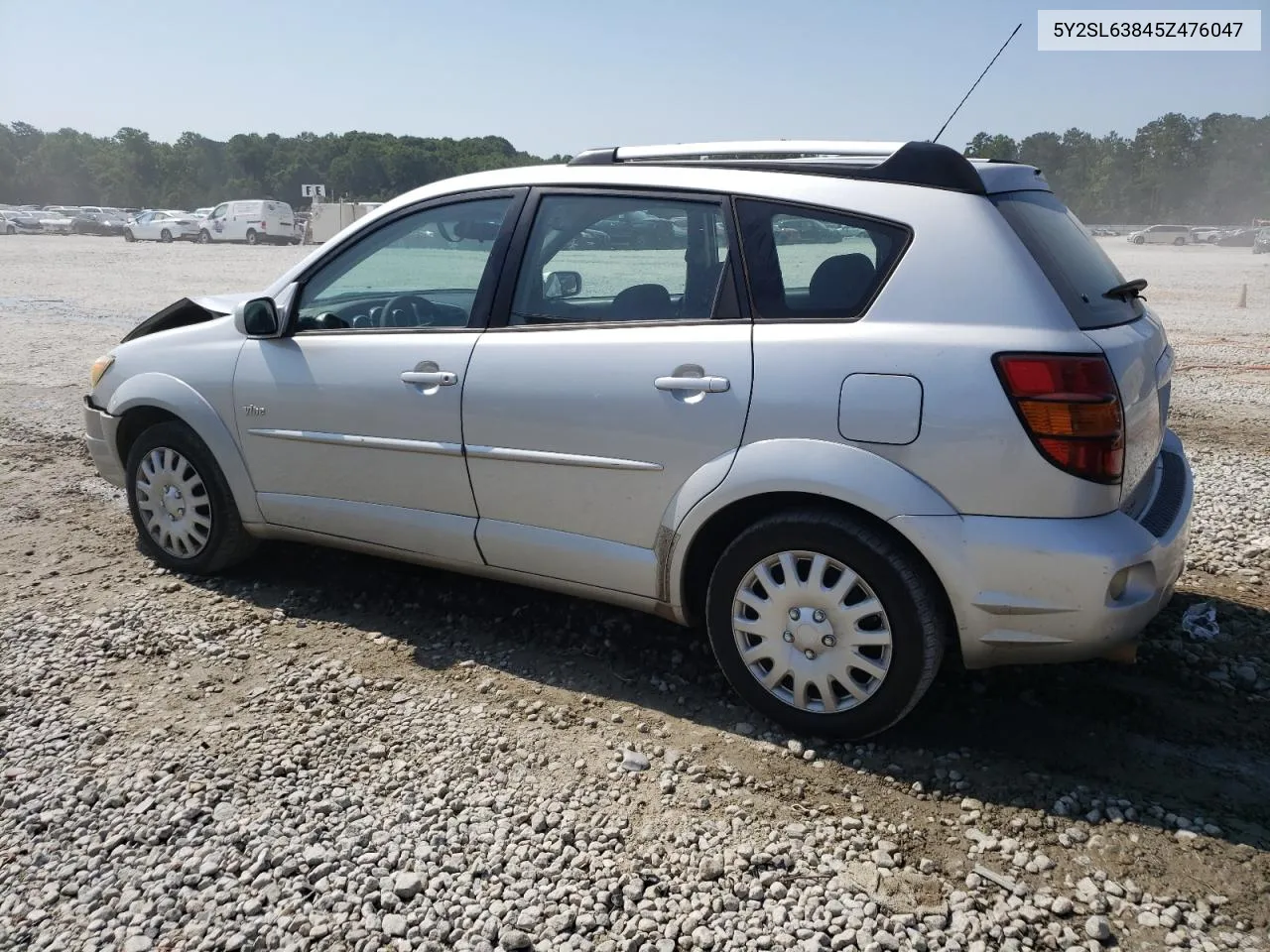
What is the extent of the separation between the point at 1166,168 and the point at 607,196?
104 meters

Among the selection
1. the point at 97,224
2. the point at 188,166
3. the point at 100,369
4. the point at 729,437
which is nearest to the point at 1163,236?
the point at 97,224

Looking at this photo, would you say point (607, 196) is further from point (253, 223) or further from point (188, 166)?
point (188, 166)

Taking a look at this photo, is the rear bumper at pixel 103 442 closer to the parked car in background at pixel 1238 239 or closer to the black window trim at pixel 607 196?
the black window trim at pixel 607 196

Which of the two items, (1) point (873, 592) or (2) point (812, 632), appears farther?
(2) point (812, 632)

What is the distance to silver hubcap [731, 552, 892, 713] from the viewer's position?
3.29 meters

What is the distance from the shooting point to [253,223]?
45.6 meters

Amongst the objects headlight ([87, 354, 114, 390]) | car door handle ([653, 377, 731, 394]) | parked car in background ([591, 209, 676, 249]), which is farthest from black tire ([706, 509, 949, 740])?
headlight ([87, 354, 114, 390])

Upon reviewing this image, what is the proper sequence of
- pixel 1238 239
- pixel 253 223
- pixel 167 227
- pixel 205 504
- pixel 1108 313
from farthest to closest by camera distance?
1. pixel 1238 239
2. pixel 167 227
3. pixel 253 223
4. pixel 205 504
5. pixel 1108 313

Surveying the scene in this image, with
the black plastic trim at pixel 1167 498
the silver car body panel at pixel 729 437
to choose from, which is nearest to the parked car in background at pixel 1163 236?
the black plastic trim at pixel 1167 498

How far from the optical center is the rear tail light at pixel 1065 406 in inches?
117

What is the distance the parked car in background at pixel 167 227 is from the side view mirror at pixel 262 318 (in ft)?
159

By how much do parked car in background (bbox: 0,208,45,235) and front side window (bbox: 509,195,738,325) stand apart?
6204 cm

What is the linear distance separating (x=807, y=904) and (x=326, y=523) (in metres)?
2.70

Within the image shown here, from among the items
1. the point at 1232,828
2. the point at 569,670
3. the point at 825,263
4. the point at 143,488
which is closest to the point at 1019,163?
the point at 825,263
